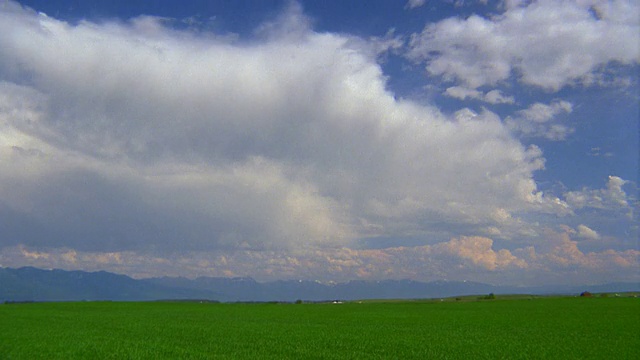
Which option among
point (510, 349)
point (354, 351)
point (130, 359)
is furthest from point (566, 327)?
point (130, 359)

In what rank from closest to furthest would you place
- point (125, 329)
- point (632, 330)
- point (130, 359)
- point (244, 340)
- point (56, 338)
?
point (130, 359), point (244, 340), point (56, 338), point (632, 330), point (125, 329)

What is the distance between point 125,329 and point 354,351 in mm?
28681

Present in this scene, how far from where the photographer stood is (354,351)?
31.6 meters

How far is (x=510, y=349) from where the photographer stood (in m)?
33.2

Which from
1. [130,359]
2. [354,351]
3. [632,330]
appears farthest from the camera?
[632,330]

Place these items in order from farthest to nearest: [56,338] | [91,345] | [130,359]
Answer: [56,338], [91,345], [130,359]

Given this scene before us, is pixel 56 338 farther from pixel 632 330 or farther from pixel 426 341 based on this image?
pixel 632 330

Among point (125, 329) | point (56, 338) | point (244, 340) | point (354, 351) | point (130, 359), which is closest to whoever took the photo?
point (130, 359)

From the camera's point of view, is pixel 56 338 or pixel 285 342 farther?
pixel 56 338

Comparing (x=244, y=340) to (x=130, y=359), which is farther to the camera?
(x=244, y=340)

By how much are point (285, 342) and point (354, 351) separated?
23.5 ft

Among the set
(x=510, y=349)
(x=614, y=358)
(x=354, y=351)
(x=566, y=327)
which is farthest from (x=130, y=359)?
(x=566, y=327)

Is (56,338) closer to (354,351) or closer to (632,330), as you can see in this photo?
(354,351)

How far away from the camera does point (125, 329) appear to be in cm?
4916
